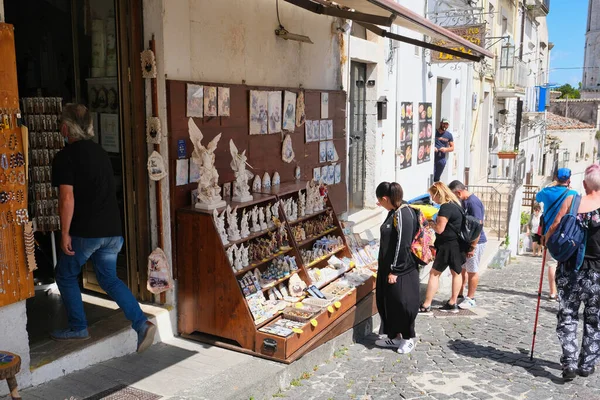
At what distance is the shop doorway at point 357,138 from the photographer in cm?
1001

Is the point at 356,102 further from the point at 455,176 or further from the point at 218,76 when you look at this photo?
the point at 455,176

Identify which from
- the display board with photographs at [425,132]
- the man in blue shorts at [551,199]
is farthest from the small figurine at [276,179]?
the display board with photographs at [425,132]

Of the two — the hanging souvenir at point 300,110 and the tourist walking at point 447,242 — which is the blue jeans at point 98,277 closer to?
the hanging souvenir at point 300,110

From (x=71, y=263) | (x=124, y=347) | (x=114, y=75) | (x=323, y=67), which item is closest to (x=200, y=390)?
(x=124, y=347)

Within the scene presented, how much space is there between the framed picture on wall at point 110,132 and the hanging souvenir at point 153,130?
1.56 ft

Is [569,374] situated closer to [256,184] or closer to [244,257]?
→ [244,257]

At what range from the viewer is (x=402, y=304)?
5.59 metres

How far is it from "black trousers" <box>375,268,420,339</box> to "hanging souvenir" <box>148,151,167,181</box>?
245cm

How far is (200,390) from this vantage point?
4.16 m

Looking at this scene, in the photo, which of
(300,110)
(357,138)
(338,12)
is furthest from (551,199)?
(357,138)

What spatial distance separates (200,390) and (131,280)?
5.19ft

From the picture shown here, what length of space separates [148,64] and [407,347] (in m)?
3.70

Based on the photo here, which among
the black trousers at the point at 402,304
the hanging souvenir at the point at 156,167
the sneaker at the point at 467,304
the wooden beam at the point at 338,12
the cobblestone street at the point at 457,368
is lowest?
the sneaker at the point at 467,304

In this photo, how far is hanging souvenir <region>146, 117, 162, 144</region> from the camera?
16.2 feet
